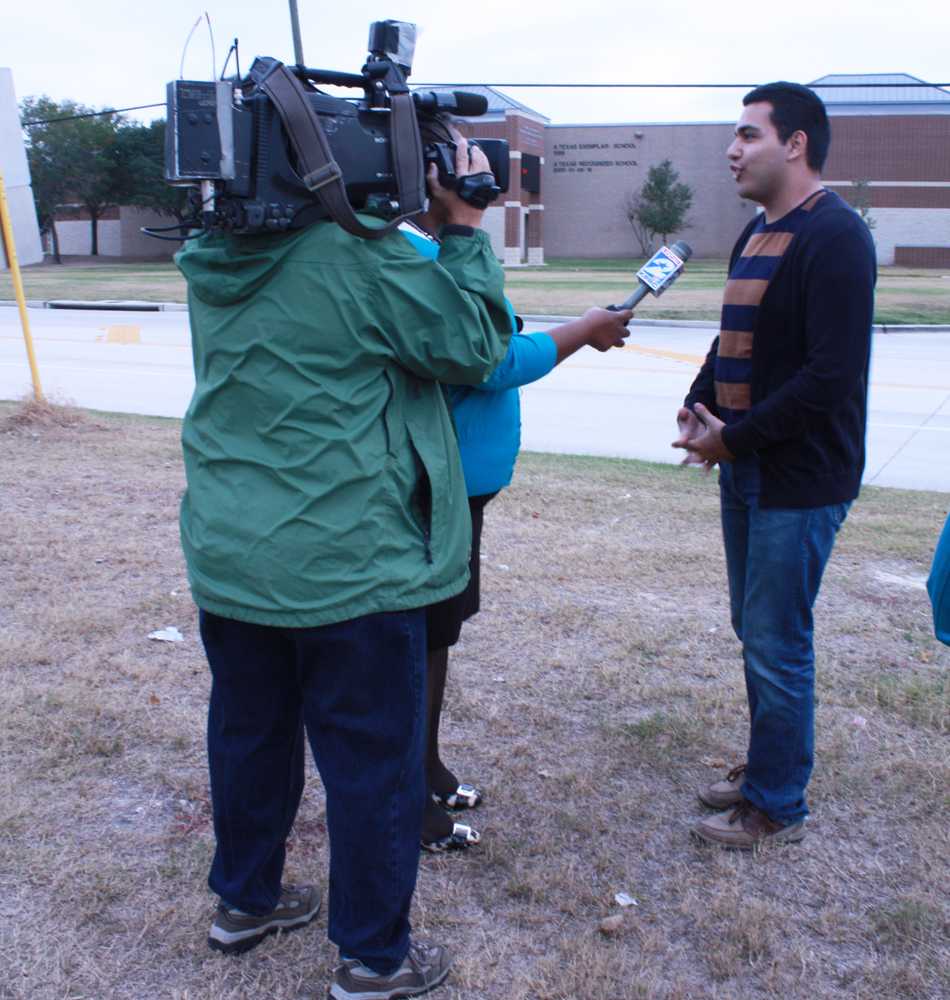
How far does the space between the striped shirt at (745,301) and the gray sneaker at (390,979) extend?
5.35ft

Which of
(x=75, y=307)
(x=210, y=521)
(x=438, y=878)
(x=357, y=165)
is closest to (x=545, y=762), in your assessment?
(x=438, y=878)

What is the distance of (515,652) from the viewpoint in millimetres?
4535

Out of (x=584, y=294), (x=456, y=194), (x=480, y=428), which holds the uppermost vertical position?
(x=456, y=194)

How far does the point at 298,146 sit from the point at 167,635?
3.03 metres

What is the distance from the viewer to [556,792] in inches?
135

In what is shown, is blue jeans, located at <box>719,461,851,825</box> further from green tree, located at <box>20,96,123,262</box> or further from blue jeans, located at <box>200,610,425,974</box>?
green tree, located at <box>20,96,123,262</box>

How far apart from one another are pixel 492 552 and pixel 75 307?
22.4m

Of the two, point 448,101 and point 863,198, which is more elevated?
point 448,101

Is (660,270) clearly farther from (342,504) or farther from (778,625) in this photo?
(342,504)

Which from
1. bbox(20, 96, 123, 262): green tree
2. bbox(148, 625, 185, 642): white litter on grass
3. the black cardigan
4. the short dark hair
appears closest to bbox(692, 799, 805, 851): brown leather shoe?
the black cardigan

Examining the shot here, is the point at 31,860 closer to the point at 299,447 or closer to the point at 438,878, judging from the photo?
the point at 438,878

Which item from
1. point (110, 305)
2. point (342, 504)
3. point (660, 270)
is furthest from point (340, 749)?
point (110, 305)

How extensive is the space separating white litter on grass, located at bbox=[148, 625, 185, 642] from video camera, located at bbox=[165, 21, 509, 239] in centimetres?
282

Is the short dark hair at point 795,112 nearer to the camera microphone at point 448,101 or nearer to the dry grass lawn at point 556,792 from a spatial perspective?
the camera microphone at point 448,101
